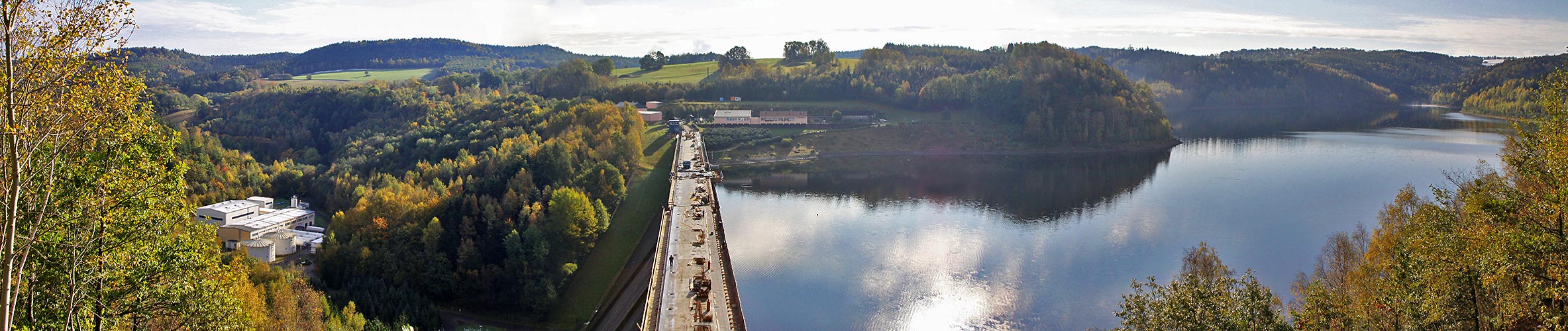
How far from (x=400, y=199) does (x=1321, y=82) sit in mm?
132325

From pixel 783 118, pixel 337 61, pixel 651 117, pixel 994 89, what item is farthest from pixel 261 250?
pixel 337 61

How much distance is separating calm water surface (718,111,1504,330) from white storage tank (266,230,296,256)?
1611 cm

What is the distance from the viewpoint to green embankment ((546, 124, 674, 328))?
27.9 m

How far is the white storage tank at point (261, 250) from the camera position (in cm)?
3033

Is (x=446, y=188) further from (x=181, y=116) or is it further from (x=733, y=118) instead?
(x=181, y=116)

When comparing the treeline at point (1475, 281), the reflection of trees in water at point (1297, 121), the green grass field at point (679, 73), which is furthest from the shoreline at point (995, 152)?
the treeline at point (1475, 281)

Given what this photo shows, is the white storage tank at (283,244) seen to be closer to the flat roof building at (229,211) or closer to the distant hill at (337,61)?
the flat roof building at (229,211)

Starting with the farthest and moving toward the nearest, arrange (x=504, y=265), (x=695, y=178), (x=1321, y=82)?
1. (x=1321, y=82)
2. (x=695, y=178)
3. (x=504, y=265)

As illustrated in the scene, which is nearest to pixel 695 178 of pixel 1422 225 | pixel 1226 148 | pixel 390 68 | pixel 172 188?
pixel 1422 225

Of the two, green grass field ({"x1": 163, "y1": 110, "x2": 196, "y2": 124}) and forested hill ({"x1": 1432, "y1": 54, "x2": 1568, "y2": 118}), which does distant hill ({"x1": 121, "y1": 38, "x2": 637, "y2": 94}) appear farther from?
forested hill ({"x1": 1432, "y1": 54, "x2": 1568, "y2": 118})

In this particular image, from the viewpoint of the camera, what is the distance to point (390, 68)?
13738 centimetres

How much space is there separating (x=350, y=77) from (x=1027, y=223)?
329 ft

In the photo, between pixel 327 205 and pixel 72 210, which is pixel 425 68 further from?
pixel 72 210

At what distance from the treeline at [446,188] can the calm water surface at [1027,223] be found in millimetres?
6575
